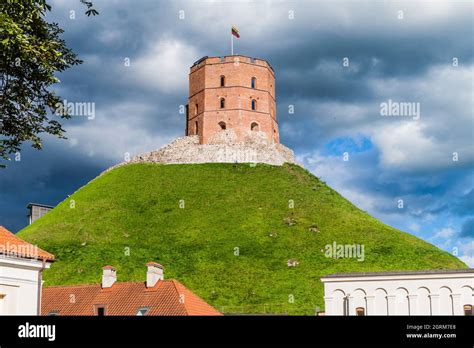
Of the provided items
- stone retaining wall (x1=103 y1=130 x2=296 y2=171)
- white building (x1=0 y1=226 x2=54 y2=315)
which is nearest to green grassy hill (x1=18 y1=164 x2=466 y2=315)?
stone retaining wall (x1=103 y1=130 x2=296 y2=171)

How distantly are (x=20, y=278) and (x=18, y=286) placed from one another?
1.17 ft

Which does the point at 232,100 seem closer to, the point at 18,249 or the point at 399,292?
the point at 399,292

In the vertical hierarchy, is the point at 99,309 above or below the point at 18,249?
below

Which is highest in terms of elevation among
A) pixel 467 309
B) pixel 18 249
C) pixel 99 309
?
pixel 18 249

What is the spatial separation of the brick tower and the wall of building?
3123 inches

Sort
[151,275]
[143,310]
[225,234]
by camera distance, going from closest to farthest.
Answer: [143,310] < [151,275] < [225,234]

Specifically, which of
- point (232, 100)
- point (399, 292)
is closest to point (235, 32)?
point (232, 100)

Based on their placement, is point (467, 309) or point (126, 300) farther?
point (467, 309)

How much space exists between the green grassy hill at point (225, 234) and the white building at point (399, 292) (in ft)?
42.6

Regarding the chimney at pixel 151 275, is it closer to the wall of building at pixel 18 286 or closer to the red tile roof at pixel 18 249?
the red tile roof at pixel 18 249

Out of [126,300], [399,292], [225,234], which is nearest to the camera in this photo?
[126,300]

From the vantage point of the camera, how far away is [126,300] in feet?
140

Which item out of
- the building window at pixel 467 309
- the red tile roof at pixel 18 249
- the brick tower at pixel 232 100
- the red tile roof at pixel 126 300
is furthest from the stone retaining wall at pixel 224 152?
the red tile roof at pixel 18 249
